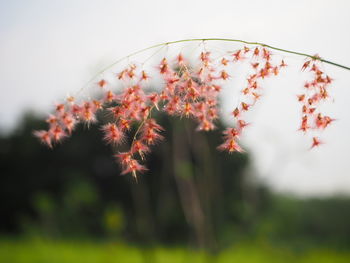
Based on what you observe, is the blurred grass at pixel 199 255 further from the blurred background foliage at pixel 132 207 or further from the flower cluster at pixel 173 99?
the flower cluster at pixel 173 99

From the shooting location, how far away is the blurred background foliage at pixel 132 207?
12.4 m

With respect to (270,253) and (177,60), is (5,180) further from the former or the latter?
(177,60)

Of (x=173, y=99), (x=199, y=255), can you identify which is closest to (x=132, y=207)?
(x=199, y=255)

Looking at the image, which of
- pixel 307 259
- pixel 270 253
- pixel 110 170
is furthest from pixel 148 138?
pixel 110 170

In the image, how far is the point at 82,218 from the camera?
17469 mm

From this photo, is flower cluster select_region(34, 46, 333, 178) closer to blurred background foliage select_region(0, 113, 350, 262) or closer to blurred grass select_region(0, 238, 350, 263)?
blurred background foliage select_region(0, 113, 350, 262)

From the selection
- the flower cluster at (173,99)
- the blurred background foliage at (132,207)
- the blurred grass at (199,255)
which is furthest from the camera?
the blurred background foliage at (132,207)

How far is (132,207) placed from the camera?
18641 millimetres

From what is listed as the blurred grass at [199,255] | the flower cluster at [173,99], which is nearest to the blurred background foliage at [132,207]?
the blurred grass at [199,255]

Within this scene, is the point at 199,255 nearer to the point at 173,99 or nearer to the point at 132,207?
the point at 132,207

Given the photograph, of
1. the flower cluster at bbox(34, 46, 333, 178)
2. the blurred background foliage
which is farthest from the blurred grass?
the flower cluster at bbox(34, 46, 333, 178)

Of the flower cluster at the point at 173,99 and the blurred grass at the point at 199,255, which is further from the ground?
the flower cluster at the point at 173,99

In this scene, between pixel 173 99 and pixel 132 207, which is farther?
pixel 132 207

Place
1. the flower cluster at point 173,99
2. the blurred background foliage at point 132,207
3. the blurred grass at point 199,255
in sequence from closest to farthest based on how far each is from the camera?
1. the flower cluster at point 173,99
2. the blurred grass at point 199,255
3. the blurred background foliage at point 132,207
